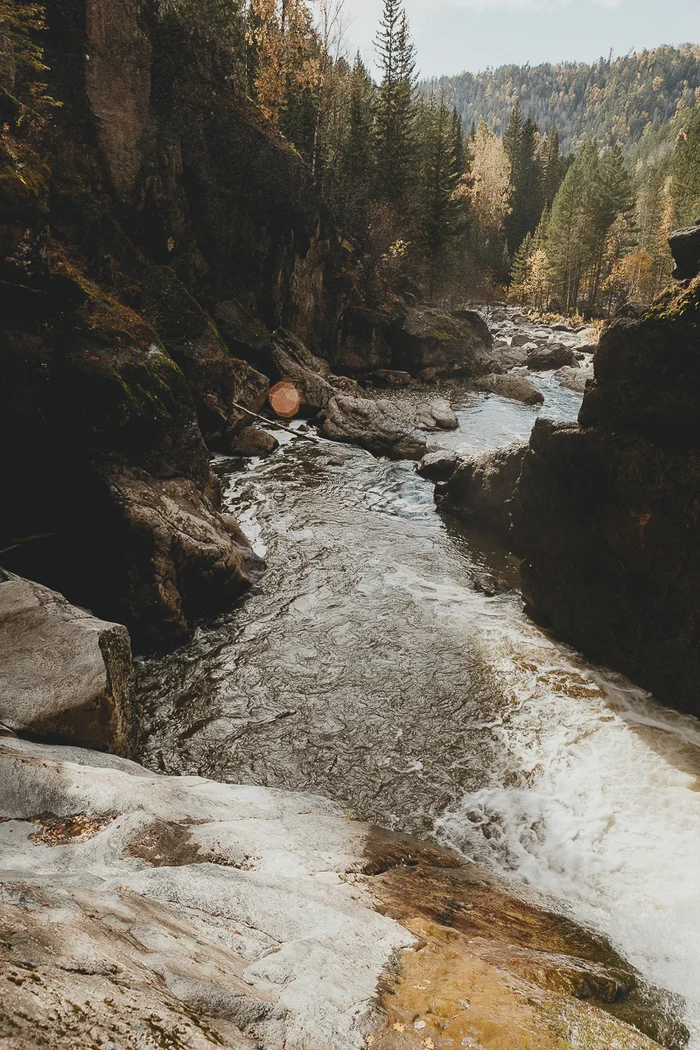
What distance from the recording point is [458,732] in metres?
7.11

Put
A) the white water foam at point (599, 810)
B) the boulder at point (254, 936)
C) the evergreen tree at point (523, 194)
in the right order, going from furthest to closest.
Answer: the evergreen tree at point (523, 194)
the white water foam at point (599, 810)
the boulder at point (254, 936)

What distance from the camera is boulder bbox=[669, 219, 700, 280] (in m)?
7.59

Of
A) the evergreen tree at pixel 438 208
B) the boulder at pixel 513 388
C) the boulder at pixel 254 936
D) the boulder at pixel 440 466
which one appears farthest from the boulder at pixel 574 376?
the boulder at pixel 254 936

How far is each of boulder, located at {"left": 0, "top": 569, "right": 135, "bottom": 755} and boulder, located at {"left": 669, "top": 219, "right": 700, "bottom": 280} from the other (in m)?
9.01

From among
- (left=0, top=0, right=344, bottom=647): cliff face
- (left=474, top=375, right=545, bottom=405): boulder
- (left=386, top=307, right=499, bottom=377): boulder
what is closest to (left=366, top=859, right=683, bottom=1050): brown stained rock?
(left=0, top=0, right=344, bottom=647): cliff face

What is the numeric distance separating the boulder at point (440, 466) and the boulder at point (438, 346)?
61.6ft

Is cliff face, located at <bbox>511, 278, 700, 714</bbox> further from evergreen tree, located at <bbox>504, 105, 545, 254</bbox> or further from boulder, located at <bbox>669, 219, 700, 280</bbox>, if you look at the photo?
evergreen tree, located at <bbox>504, 105, 545, 254</bbox>

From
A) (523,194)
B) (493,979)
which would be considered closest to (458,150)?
(523,194)

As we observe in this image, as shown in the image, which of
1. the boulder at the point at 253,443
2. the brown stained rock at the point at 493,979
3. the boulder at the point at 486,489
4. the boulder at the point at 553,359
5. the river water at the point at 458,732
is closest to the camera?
the brown stained rock at the point at 493,979

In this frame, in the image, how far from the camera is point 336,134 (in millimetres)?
47906

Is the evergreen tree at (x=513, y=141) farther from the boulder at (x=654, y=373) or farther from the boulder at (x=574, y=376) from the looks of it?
the boulder at (x=654, y=373)

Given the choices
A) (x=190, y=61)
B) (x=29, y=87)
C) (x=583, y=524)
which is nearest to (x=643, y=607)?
(x=583, y=524)

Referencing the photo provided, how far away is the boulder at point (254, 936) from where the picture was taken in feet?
7.06

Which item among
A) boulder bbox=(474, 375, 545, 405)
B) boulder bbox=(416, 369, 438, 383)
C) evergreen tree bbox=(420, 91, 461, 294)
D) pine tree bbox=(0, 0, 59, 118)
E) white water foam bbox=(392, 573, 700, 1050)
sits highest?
evergreen tree bbox=(420, 91, 461, 294)
